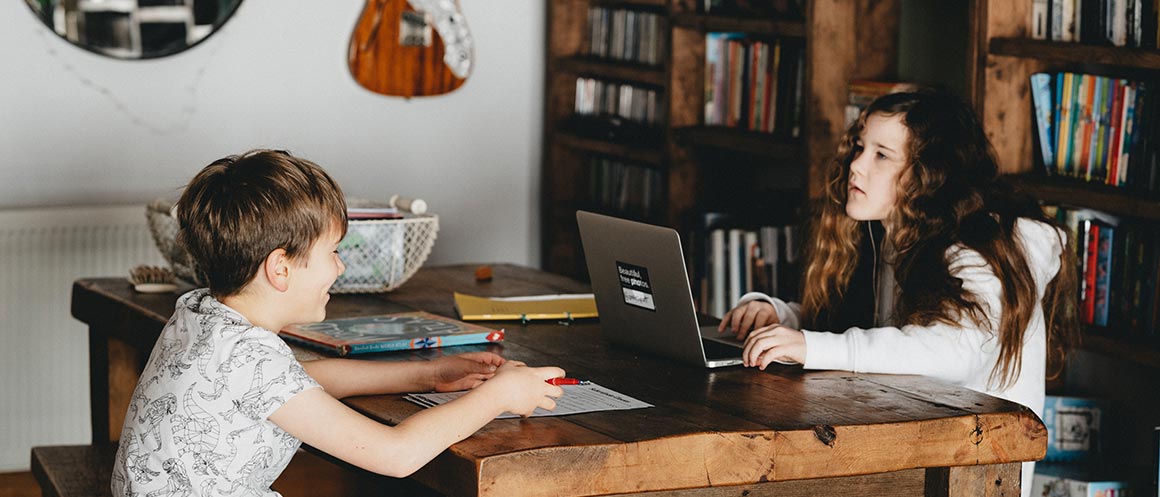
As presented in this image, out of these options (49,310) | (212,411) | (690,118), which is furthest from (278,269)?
(49,310)

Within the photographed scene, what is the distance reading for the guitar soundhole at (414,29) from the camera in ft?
14.0

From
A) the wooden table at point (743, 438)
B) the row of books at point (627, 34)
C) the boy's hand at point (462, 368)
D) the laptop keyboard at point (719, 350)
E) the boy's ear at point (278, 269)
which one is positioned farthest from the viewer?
the row of books at point (627, 34)

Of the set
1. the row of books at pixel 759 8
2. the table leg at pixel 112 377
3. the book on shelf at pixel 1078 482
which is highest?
the row of books at pixel 759 8

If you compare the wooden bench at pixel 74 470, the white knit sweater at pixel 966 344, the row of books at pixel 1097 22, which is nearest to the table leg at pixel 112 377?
the wooden bench at pixel 74 470

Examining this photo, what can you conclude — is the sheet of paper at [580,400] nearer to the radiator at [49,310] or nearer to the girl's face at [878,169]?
the girl's face at [878,169]

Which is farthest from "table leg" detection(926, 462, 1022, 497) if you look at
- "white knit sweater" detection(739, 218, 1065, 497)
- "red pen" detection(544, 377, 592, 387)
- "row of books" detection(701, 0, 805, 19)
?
"row of books" detection(701, 0, 805, 19)

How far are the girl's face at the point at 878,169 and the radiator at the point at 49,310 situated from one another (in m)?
2.31

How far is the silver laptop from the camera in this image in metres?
2.09

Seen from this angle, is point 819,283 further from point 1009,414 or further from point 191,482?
point 191,482

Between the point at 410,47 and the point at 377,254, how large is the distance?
1676 mm

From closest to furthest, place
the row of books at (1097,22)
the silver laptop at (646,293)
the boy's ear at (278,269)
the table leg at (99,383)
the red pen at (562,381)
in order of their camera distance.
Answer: the boy's ear at (278,269)
the red pen at (562,381)
the silver laptop at (646,293)
the row of books at (1097,22)
the table leg at (99,383)

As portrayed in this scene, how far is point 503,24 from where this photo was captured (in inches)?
179

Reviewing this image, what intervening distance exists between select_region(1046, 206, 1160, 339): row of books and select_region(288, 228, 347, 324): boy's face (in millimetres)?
1643

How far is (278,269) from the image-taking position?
1755 millimetres
